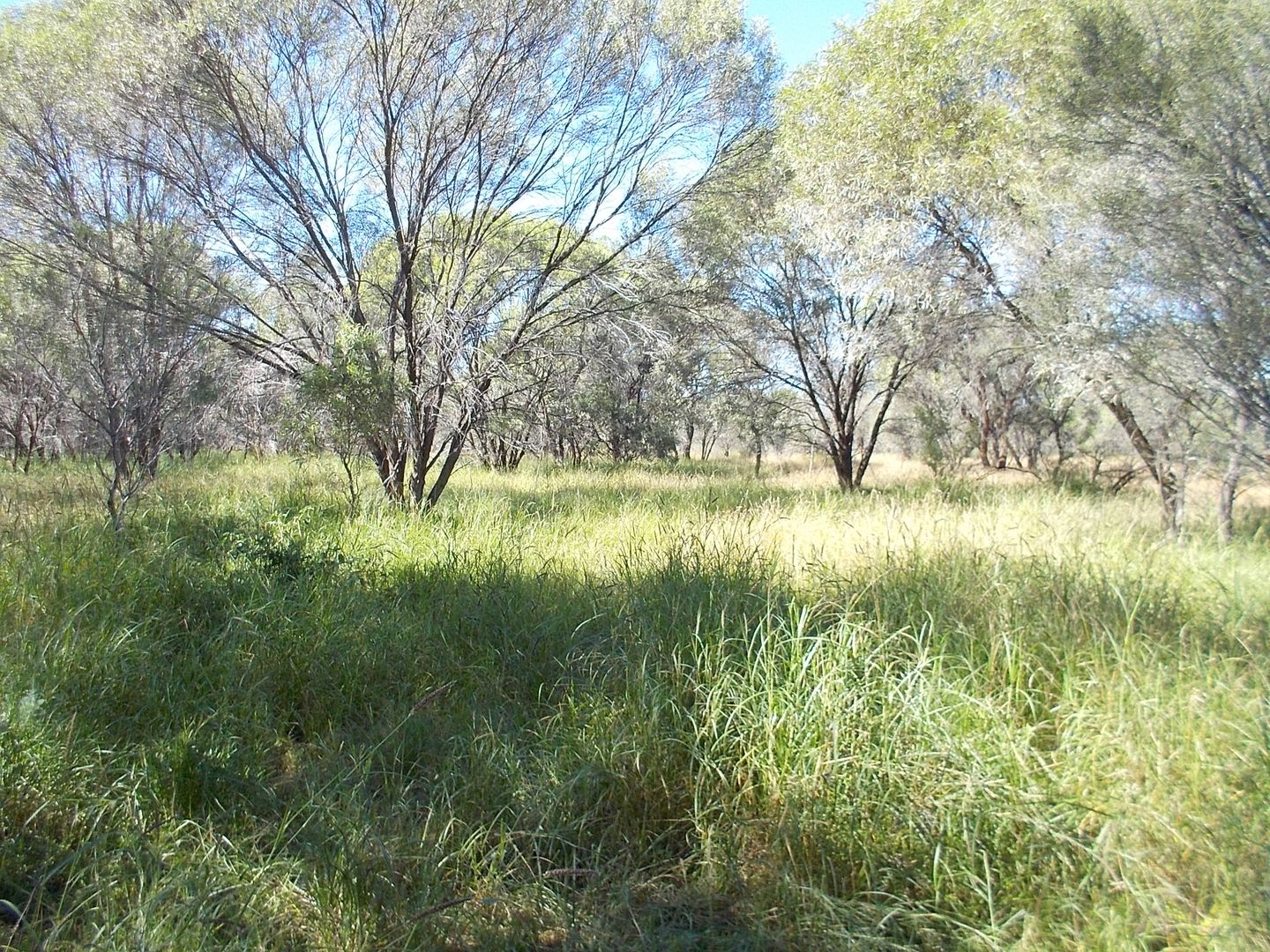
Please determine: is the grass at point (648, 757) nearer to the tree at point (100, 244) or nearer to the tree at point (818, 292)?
the tree at point (100, 244)

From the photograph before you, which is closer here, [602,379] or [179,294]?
[179,294]

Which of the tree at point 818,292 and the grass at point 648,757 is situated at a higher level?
the tree at point 818,292

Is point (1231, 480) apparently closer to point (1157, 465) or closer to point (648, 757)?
point (1157, 465)

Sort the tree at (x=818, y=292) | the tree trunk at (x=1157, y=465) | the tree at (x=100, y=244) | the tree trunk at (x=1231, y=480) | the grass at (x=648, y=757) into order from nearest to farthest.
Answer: the grass at (x=648, y=757)
the tree trunk at (x=1231, y=480)
the tree at (x=100, y=244)
the tree trunk at (x=1157, y=465)
the tree at (x=818, y=292)

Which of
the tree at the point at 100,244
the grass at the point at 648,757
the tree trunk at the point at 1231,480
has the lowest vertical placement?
the grass at the point at 648,757

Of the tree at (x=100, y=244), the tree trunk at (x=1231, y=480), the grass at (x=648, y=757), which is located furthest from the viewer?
the tree at (x=100, y=244)

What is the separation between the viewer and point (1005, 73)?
8.86 meters

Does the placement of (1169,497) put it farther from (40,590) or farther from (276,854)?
(40,590)

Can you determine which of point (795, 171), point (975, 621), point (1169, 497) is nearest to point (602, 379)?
point (795, 171)

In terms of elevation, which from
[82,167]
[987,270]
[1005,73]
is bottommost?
[987,270]

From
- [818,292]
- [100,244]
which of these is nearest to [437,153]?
[100,244]

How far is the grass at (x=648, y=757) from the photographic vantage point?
204 cm

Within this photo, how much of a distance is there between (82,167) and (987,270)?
11.9 meters

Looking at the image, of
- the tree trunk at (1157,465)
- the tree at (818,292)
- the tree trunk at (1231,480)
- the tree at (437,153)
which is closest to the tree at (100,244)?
the tree at (437,153)
